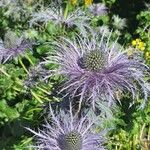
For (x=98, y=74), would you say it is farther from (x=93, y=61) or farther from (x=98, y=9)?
(x=98, y=9)

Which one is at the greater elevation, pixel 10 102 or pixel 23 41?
pixel 23 41

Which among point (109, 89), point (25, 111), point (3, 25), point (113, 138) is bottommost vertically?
point (113, 138)

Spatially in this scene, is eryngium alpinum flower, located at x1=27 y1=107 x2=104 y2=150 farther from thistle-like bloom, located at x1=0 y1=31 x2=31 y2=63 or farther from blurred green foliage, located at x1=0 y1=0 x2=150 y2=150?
thistle-like bloom, located at x1=0 y1=31 x2=31 y2=63

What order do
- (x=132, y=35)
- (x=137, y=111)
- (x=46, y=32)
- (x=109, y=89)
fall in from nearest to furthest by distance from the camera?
(x=109, y=89) → (x=137, y=111) → (x=46, y=32) → (x=132, y=35)

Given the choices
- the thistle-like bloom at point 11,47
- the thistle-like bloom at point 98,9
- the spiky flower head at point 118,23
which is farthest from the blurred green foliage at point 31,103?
the thistle-like bloom at point 98,9

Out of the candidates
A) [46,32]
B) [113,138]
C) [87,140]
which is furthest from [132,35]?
[87,140]

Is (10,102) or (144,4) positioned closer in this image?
(10,102)

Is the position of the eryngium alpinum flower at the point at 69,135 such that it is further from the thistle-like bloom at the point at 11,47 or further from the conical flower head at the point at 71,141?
the thistle-like bloom at the point at 11,47

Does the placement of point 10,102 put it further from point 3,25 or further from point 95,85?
point 95,85
